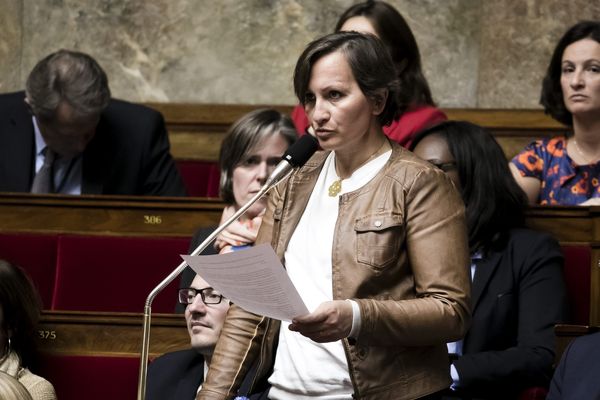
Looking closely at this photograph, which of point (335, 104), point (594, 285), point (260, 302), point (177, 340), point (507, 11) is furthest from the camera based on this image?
point (507, 11)

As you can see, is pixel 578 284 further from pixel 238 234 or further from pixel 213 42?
pixel 213 42

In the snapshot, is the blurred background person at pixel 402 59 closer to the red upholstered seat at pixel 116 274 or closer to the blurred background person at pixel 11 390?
the red upholstered seat at pixel 116 274

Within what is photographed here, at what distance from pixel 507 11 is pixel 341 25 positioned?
3.11ft

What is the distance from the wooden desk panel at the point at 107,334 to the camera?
1.83 meters

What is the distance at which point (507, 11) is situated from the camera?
9.95 ft

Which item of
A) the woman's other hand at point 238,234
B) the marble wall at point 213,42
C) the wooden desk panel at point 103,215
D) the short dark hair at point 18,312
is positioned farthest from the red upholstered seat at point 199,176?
the short dark hair at point 18,312

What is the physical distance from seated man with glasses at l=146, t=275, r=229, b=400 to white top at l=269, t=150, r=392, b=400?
32 centimetres

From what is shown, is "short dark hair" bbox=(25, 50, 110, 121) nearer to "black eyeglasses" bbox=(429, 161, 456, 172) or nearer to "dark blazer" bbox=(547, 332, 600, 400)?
"black eyeglasses" bbox=(429, 161, 456, 172)

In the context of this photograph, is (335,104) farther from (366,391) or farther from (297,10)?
(297,10)

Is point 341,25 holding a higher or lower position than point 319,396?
higher

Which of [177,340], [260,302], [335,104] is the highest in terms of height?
[335,104]

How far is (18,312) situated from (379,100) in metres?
0.70

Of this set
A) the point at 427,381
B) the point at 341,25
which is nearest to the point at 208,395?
the point at 427,381

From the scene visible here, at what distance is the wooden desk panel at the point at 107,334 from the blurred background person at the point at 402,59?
54cm
